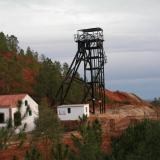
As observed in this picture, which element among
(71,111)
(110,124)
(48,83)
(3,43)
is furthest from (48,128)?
(3,43)

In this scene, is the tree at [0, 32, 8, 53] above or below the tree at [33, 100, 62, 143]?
above

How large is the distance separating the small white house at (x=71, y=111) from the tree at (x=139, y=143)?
3285 centimetres

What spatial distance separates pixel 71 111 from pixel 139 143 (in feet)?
121

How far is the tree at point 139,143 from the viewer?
107ft

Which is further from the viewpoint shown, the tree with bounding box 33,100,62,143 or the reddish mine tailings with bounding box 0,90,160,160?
the reddish mine tailings with bounding box 0,90,160,160

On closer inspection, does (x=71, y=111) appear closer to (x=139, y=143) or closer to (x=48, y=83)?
(x=48, y=83)

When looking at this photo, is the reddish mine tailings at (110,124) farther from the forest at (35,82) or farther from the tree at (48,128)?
the forest at (35,82)

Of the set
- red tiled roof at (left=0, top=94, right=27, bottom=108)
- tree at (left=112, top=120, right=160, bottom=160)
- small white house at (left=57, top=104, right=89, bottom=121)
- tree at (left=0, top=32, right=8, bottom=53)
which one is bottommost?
tree at (left=112, top=120, right=160, bottom=160)

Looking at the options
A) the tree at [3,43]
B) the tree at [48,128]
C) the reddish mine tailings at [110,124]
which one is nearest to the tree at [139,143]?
the reddish mine tailings at [110,124]

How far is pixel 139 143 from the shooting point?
3391 centimetres

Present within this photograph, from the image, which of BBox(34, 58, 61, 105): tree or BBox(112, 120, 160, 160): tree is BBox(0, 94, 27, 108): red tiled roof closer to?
BBox(34, 58, 61, 105): tree

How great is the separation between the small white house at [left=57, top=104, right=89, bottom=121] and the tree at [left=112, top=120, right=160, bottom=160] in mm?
32849

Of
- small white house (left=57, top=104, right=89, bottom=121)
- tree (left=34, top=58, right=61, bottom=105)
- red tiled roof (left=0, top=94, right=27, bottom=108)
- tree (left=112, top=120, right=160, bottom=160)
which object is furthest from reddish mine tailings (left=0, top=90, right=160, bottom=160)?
tree (left=34, top=58, right=61, bottom=105)

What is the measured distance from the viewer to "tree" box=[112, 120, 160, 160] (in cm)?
3250
